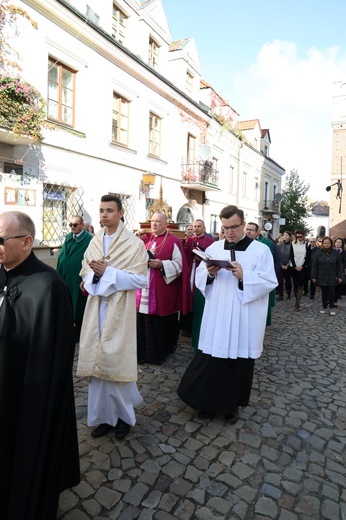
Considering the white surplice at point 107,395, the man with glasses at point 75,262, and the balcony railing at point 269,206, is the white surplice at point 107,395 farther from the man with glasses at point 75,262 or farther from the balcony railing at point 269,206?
the balcony railing at point 269,206

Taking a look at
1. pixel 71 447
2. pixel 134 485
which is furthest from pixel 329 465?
pixel 71 447

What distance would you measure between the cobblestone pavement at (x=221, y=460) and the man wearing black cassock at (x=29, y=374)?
61cm

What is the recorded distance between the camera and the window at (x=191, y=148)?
16953 mm

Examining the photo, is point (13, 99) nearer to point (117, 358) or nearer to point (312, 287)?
point (117, 358)

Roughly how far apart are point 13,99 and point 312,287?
31.2 ft

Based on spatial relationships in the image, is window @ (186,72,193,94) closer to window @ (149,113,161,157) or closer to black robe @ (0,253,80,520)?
window @ (149,113,161,157)

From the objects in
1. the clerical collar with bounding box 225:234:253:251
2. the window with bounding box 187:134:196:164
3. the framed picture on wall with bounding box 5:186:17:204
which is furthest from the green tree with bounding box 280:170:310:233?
the clerical collar with bounding box 225:234:253:251

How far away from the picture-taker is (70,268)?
581 cm

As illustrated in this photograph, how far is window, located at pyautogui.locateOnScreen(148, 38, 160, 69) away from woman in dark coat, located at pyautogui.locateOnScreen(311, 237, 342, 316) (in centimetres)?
959

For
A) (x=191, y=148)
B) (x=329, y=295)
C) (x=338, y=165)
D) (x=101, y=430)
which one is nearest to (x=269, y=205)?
(x=338, y=165)

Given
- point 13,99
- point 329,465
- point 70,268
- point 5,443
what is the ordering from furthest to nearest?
point 13,99 < point 70,268 < point 329,465 < point 5,443

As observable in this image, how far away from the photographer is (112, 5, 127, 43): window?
12008mm

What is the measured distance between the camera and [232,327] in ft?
11.3

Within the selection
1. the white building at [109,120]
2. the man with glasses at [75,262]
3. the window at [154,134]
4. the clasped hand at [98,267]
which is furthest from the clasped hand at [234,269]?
the window at [154,134]
